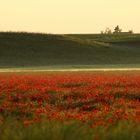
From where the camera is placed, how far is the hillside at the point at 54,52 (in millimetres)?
103938

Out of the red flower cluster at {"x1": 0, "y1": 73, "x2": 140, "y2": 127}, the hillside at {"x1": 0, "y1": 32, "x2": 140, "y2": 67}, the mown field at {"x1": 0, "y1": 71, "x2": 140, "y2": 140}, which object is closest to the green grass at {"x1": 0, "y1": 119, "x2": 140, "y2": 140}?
the mown field at {"x1": 0, "y1": 71, "x2": 140, "y2": 140}

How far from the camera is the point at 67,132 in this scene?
9.81 m

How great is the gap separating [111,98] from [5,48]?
97565 millimetres

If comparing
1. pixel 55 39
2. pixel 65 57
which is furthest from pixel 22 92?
pixel 55 39

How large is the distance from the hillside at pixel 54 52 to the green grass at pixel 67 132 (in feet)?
281

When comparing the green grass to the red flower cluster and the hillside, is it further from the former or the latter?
the hillside

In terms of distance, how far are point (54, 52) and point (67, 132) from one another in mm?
105385

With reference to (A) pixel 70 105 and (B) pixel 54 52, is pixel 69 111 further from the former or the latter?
(B) pixel 54 52

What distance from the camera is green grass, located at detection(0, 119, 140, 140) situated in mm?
9547

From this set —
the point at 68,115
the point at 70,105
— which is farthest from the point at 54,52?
the point at 68,115

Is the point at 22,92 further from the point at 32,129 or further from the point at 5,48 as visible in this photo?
the point at 5,48

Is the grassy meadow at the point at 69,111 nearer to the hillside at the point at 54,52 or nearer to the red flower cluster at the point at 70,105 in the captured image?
the red flower cluster at the point at 70,105

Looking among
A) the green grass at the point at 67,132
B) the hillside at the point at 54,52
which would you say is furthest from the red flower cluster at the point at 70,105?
the hillside at the point at 54,52

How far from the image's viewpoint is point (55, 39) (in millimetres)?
130375
